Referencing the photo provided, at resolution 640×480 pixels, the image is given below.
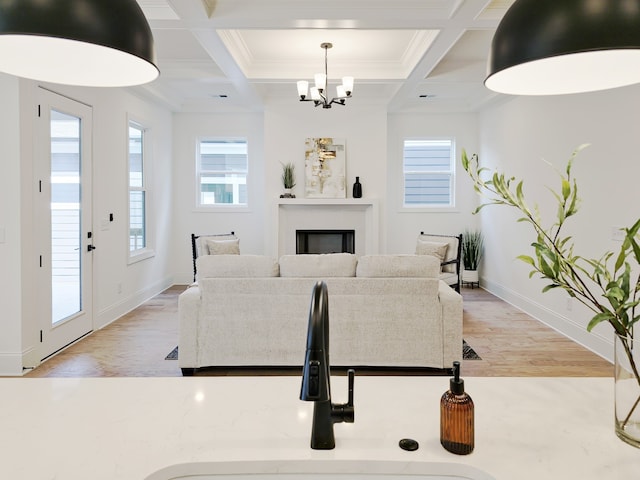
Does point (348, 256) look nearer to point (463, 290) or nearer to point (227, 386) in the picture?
point (227, 386)

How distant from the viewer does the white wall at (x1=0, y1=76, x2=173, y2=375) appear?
11.8 feet

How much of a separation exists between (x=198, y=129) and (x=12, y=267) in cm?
439

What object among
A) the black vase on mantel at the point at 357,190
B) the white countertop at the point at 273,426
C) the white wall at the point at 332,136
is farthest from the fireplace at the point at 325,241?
the white countertop at the point at 273,426

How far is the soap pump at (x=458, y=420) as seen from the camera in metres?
0.97

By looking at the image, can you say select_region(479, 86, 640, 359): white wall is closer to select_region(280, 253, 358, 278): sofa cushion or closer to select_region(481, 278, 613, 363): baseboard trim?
select_region(481, 278, 613, 363): baseboard trim

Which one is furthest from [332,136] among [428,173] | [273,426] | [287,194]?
[273,426]

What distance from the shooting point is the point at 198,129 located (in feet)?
24.8

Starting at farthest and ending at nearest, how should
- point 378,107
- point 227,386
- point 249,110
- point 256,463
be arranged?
point 249,110 → point 378,107 → point 227,386 → point 256,463

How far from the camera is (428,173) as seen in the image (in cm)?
768

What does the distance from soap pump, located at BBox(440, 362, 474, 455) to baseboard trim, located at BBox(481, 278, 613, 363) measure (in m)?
3.10

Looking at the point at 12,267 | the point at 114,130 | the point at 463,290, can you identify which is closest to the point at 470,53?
the point at 463,290

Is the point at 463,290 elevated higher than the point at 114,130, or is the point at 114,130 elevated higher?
the point at 114,130

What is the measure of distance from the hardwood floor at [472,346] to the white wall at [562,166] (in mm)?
259

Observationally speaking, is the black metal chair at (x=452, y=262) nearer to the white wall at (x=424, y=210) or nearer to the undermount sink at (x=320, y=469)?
the white wall at (x=424, y=210)
